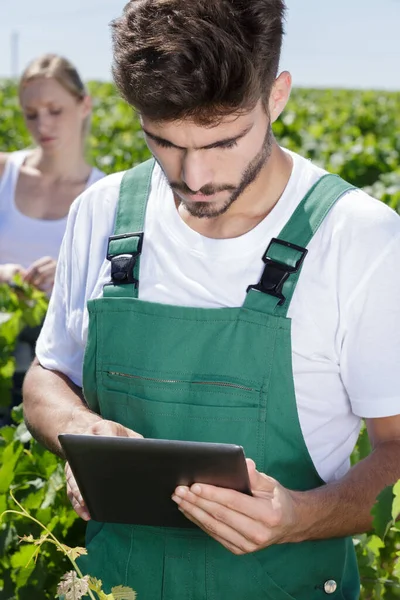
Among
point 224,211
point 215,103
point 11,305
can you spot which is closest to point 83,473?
point 224,211

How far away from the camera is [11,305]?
3.97m

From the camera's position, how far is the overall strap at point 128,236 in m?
2.19

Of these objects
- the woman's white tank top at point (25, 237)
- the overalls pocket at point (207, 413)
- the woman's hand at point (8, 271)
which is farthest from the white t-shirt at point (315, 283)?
the woman's white tank top at point (25, 237)

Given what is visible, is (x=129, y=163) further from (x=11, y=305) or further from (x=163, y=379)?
(x=163, y=379)

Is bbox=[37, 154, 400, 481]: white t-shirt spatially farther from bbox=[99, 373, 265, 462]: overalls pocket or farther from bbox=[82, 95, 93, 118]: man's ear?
bbox=[82, 95, 93, 118]: man's ear

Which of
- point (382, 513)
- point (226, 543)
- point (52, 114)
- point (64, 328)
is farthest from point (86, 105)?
point (382, 513)

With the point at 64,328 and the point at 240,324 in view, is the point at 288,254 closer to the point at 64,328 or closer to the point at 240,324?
the point at 240,324

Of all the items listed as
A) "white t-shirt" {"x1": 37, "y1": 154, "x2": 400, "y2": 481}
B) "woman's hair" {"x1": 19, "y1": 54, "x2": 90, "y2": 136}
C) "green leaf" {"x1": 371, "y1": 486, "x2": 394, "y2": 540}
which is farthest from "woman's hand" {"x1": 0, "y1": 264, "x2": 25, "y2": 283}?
"green leaf" {"x1": 371, "y1": 486, "x2": 394, "y2": 540}

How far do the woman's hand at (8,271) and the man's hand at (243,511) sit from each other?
247cm

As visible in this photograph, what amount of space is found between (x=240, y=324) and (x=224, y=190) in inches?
10.8

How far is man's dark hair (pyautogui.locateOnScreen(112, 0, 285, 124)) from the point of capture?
194cm

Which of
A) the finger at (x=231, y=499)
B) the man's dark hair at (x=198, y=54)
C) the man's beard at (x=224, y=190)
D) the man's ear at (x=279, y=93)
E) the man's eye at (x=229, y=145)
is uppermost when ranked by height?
the man's dark hair at (x=198, y=54)

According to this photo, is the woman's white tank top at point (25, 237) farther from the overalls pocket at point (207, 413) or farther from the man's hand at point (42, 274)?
the overalls pocket at point (207, 413)

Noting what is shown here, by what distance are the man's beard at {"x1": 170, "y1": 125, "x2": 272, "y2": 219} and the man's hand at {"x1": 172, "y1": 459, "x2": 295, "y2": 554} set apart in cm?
55
